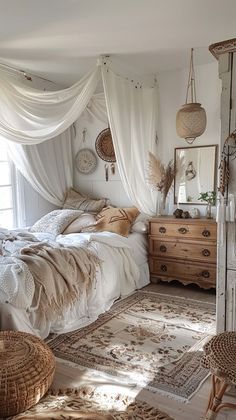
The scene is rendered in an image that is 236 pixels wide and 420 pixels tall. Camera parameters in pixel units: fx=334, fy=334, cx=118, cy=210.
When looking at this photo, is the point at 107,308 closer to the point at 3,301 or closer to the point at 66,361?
the point at 66,361

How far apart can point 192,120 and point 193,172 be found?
2.34 feet

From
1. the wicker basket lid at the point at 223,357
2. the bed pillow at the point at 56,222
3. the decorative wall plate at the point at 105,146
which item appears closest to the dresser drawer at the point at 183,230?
the bed pillow at the point at 56,222

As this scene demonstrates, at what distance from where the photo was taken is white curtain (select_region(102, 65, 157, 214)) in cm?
335

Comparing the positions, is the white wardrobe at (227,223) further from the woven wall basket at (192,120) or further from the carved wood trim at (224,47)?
the woven wall basket at (192,120)

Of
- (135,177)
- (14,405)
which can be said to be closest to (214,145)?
(135,177)

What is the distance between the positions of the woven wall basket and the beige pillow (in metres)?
1.47

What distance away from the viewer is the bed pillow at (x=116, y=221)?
151 inches

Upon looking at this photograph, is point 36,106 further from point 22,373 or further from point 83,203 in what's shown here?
point 22,373

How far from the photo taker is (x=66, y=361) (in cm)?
237

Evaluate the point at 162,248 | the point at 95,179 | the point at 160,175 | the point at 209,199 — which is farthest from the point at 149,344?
the point at 95,179

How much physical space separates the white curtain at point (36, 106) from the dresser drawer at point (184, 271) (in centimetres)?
192

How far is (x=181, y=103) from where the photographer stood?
4.11 meters

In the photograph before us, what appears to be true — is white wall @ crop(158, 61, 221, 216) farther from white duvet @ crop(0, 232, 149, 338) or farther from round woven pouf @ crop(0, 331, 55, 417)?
round woven pouf @ crop(0, 331, 55, 417)

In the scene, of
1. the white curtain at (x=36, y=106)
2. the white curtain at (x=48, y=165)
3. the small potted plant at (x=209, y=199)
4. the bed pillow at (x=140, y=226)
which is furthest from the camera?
the white curtain at (x=48, y=165)
